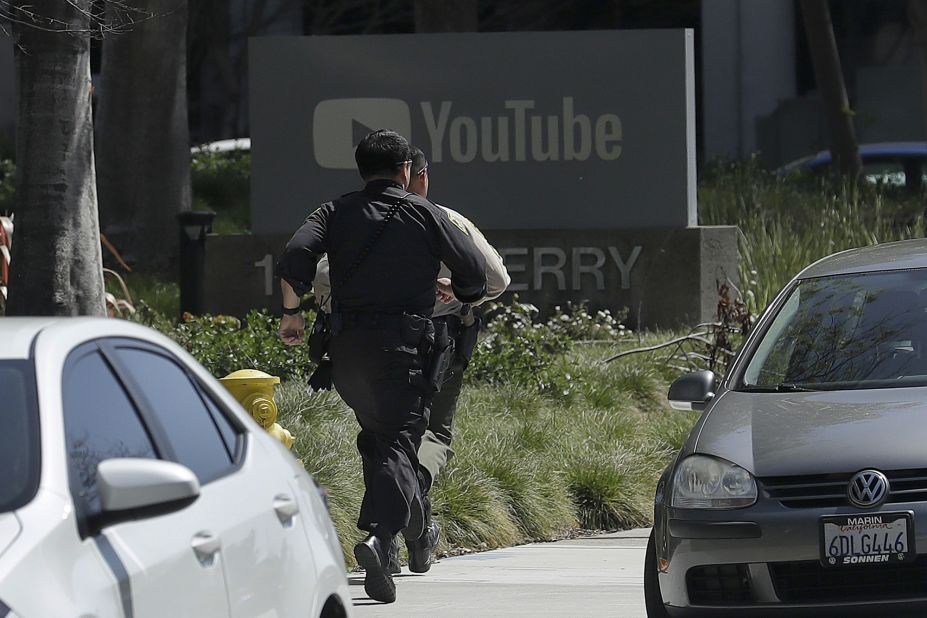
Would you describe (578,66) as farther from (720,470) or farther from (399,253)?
(720,470)

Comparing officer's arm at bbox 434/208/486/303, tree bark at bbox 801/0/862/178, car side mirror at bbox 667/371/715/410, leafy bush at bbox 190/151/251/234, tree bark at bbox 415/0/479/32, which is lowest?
car side mirror at bbox 667/371/715/410

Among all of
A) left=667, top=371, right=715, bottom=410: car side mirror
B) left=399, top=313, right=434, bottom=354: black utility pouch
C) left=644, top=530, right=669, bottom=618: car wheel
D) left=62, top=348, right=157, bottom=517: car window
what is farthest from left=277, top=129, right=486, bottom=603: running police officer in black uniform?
left=62, top=348, right=157, bottom=517: car window

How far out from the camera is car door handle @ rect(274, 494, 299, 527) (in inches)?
169

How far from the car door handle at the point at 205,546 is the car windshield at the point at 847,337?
10.7 ft

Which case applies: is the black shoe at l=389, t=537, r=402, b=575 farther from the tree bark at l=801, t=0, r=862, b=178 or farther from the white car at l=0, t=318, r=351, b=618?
the tree bark at l=801, t=0, r=862, b=178

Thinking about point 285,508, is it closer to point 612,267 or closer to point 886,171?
point 612,267

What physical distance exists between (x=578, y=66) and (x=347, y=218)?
324 inches

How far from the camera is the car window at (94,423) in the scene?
11.7 feet

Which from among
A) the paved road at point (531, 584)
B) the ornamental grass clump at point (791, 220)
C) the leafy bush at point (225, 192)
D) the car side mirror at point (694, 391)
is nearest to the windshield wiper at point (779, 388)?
the car side mirror at point (694, 391)

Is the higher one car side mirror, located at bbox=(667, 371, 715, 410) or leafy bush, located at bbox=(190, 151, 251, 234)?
leafy bush, located at bbox=(190, 151, 251, 234)

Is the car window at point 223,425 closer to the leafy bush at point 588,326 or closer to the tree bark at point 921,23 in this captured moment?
the leafy bush at point 588,326

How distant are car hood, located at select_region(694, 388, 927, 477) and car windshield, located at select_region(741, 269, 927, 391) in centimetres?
22

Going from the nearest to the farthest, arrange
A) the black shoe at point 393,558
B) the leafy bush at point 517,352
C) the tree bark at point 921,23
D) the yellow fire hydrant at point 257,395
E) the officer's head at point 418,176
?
the black shoe at point 393,558, the officer's head at point 418,176, the yellow fire hydrant at point 257,395, the leafy bush at point 517,352, the tree bark at point 921,23

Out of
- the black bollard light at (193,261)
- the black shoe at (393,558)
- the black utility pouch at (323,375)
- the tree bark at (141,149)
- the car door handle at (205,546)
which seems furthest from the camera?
the tree bark at (141,149)
